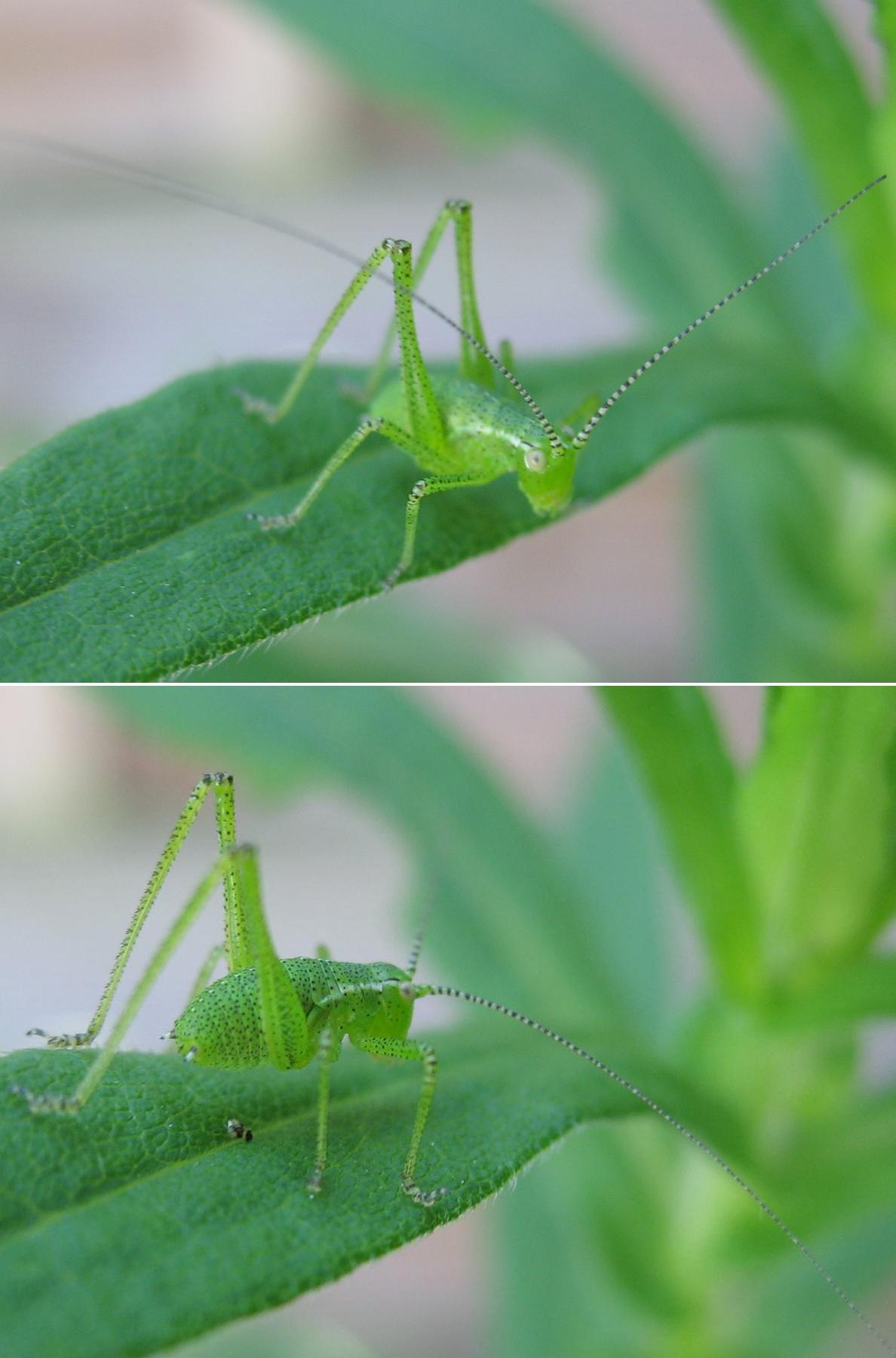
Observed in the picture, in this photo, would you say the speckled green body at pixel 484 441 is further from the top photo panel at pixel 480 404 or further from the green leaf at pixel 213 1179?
the green leaf at pixel 213 1179

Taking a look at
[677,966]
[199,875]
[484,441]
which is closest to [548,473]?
[484,441]

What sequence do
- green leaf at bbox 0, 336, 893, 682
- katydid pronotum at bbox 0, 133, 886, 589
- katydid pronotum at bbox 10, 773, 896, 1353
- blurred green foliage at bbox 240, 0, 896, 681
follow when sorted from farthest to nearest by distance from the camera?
blurred green foliage at bbox 240, 0, 896, 681 < katydid pronotum at bbox 0, 133, 886, 589 < katydid pronotum at bbox 10, 773, 896, 1353 < green leaf at bbox 0, 336, 893, 682

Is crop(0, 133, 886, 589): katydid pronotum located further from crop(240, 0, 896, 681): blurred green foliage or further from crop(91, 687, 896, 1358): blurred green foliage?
crop(91, 687, 896, 1358): blurred green foliage

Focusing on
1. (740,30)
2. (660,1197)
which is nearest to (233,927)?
(660,1197)

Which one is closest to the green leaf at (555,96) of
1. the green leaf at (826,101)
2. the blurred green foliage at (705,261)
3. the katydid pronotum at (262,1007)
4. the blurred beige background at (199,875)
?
the blurred green foliage at (705,261)

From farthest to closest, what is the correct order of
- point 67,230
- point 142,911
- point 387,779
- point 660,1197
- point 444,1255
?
point 67,230 → point 444,1255 → point 387,779 → point 660,1197 → point 142,911

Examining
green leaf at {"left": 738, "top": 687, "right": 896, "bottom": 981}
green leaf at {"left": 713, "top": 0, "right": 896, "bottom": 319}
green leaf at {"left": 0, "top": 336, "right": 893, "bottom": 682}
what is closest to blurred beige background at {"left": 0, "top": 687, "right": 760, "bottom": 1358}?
green leaf at {"left": 0, "top": 336, "right": 893, "bottom": 682}

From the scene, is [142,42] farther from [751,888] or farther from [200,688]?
[751,888]
